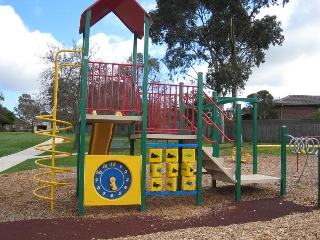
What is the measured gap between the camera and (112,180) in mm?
6332

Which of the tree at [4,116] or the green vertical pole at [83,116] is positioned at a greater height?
the tree at [4,116]

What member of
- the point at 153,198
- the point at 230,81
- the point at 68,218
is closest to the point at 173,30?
the point at 230,81

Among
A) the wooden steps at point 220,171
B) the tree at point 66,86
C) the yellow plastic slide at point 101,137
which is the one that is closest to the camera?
the wooden steps at point 220,171

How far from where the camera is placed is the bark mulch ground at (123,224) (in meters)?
4.98

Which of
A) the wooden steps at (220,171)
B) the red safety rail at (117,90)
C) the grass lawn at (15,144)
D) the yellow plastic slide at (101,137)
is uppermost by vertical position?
the red safety rail at (117,90)

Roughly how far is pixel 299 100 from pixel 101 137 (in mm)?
41721

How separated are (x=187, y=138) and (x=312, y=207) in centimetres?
251

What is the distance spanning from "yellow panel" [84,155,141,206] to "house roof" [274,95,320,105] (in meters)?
39.8

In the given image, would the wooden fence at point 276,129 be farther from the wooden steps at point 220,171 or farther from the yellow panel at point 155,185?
the yellow panel at point 155,185

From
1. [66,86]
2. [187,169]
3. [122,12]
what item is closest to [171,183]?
[187,169]

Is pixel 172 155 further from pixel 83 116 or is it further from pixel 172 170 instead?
pixel 83 116

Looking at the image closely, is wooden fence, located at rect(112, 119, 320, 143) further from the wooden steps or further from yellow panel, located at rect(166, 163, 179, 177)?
yellow panel, located at rect(166, 163, 179, 177)

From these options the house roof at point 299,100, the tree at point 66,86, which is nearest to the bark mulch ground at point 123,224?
the tree at point 66,86

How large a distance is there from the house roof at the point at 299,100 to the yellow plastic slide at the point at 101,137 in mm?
A: 39093
